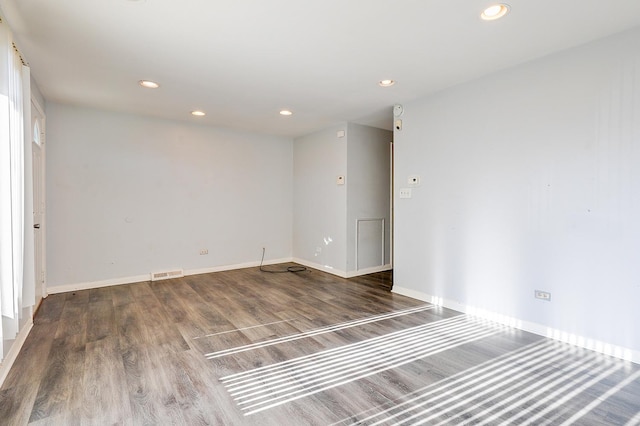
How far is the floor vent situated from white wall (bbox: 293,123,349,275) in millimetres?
2143

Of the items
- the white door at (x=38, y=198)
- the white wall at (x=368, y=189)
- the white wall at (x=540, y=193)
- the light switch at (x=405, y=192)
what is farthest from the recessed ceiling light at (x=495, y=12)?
the white door at (x=38, y=198)

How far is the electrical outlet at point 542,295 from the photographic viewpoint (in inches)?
109

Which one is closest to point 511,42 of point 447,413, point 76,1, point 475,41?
point 475,41

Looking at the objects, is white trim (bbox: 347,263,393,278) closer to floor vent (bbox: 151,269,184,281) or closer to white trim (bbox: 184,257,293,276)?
white trim (bbox: 184,257,293,276)

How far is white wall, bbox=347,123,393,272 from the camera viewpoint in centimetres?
502

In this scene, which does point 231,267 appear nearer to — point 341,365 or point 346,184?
point 346,184

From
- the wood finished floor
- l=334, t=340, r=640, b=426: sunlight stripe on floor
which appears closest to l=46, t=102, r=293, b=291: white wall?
the wood finished floor

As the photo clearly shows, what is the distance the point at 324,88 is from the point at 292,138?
9.18 ft

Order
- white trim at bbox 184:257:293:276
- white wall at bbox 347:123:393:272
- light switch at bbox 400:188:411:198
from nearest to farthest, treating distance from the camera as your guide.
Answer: light switch at bbox 400:188:411:198 < white wall at bbox 347:123:393:272 < white trim at bbox 184:257:293:276

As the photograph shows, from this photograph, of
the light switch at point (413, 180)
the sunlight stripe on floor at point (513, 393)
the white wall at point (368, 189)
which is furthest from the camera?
the white wall at point (368, 189)

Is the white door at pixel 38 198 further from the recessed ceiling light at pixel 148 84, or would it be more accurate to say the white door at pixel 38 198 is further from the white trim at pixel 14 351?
the recessed ceiling light at pixel 148 84

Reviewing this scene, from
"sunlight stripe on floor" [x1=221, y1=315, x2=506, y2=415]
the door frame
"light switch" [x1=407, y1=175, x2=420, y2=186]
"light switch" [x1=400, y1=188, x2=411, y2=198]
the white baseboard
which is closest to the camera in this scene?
"sunlight stripe on floor" [x1=221, y1=315, x2=506, y2=415]

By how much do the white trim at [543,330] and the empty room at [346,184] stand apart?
0.02 metres

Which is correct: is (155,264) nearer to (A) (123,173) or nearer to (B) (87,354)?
(A) (123,173)
